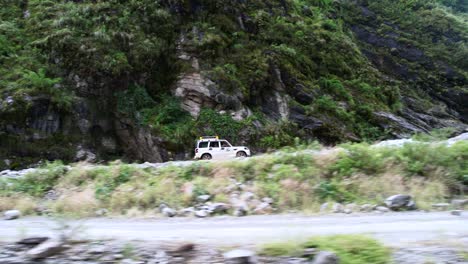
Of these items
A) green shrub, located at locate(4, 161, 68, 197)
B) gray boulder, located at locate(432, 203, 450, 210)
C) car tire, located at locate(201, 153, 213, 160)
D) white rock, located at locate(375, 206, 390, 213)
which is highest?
car tire, located at locate(201, 153, 213, 160)

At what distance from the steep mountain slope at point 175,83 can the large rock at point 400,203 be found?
1531 centimetres

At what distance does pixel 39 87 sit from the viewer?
73.8 feet

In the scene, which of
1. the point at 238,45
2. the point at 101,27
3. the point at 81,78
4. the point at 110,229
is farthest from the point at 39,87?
the point at 110,229

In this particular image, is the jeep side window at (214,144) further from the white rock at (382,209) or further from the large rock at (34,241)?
the large rock at (34,241)

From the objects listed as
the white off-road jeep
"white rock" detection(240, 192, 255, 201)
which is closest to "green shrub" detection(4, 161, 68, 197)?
"white rock" detection(240, 192, 255, 201)

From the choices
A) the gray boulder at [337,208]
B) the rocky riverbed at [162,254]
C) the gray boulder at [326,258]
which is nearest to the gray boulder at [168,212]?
the rocky riverbed at [162,254]

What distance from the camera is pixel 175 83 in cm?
2602

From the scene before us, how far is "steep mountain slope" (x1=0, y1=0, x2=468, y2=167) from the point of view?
22.8m

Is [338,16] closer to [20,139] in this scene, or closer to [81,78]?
[81,78]

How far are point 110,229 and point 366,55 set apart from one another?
38189 millimetres

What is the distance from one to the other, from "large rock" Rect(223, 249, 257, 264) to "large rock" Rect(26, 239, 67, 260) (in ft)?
6.93

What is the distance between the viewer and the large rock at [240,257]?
4.19 metres

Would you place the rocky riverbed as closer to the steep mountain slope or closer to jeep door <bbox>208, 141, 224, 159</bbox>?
jeep door <bbox>208, 141, 224, 159</bbox>

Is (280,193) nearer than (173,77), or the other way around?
(280,193)
